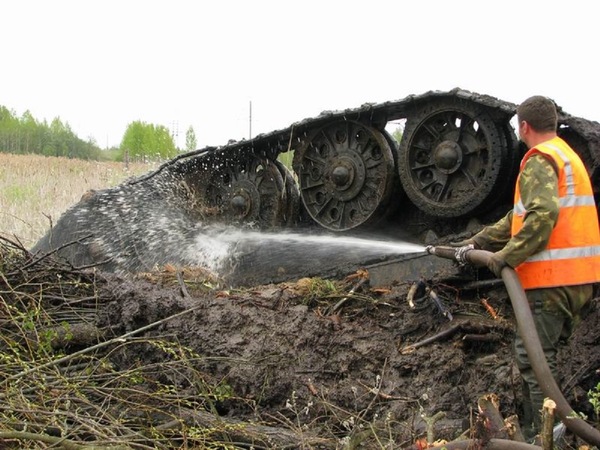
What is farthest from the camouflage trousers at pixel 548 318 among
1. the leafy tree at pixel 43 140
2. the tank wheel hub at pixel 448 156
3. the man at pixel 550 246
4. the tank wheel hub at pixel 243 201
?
the leafy tree at pixel 43 140

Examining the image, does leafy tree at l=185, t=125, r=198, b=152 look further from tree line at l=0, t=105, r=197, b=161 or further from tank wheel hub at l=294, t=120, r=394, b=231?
tank wheel hub at l=294, t=120, r=394, b=231

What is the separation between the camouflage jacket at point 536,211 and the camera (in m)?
3.87

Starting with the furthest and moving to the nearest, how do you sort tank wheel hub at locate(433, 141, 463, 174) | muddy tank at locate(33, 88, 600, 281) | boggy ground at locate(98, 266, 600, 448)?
tank wheel hub at locate(433, 141, 463, 174)
muddy tank at locate(33, 88, 600, 281)
boggy ground at locate(98, 266, 600, 448)

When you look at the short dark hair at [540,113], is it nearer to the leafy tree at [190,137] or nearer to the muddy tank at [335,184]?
the muddy tank at [335,184]

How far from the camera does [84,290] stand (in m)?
6.06

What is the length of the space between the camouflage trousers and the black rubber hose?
411mm

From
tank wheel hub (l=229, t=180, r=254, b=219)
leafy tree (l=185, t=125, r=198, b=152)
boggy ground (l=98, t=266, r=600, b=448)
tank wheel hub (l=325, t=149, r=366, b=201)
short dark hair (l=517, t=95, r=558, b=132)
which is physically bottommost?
boggy ground (l=98, t=266, r=600, b=448)

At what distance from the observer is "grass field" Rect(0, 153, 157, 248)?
45.5ft

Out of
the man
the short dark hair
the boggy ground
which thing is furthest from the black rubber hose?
the short dark hair

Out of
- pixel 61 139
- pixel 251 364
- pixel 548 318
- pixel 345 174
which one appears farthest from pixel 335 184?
pixel 61 139

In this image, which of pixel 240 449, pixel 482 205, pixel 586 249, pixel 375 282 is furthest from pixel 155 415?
pixel 482 205

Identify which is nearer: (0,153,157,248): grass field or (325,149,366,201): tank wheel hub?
(325,149,366,201): tank wheel hub

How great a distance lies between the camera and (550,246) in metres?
4.01

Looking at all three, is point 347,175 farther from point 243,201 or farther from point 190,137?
point 190,137
